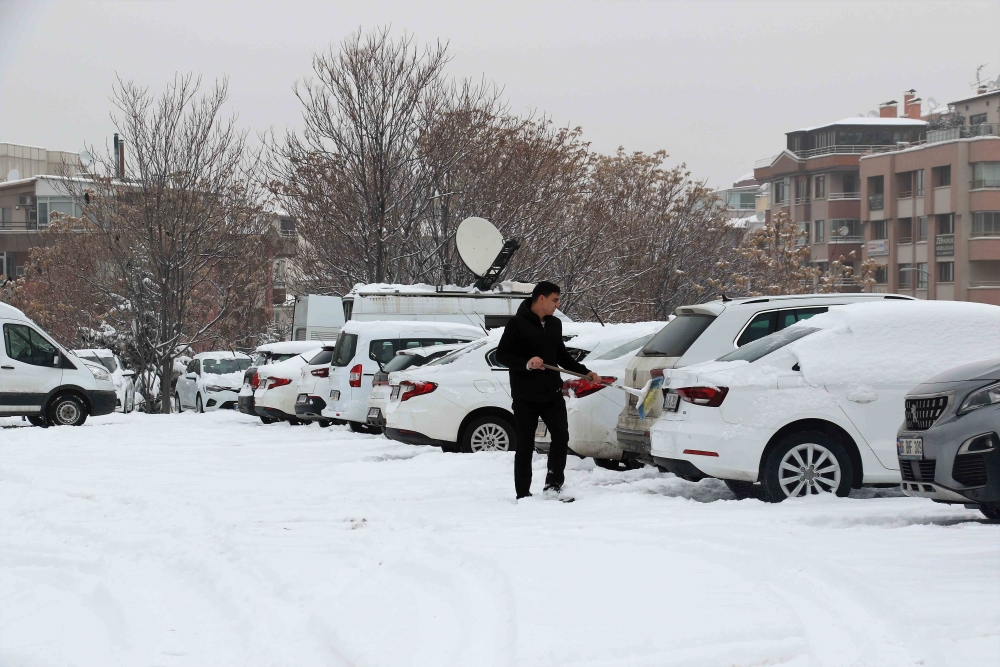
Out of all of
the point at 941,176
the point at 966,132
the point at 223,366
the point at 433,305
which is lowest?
the point at 223,366

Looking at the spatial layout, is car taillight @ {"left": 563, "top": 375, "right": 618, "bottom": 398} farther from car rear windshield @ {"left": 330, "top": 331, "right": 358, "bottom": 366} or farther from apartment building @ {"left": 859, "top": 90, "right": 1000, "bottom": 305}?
apartment building @ {"left": 859, "top": 90, "right": 1000, "bottom": 305}

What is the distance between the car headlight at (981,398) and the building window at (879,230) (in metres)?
75.2

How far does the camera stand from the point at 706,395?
9.70 m

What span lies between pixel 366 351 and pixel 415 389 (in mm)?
4210

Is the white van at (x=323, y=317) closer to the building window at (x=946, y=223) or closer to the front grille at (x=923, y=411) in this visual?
the front grille at (x=923, y=411)

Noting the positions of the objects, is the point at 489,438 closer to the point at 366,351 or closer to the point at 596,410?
the point at 596,410

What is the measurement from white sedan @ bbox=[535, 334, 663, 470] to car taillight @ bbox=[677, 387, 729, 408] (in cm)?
172

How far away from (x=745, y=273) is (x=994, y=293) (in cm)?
2475

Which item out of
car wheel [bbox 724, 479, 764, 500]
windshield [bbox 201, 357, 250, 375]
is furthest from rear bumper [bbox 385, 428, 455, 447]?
windshield [bbox 201, 357, 250, 375]

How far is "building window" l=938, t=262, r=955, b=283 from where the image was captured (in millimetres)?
73500

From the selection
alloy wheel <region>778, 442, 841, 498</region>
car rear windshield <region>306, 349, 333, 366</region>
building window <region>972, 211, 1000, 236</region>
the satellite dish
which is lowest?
alloy wheel <region>778, 442, 841, 498</region>

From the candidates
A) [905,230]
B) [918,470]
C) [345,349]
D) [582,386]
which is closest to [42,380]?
[345,349]

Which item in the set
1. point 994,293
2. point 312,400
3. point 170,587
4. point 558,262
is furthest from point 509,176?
point 994,293

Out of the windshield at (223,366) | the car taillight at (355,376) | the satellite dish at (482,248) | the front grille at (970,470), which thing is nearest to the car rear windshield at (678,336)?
the front grille at (970,470)
